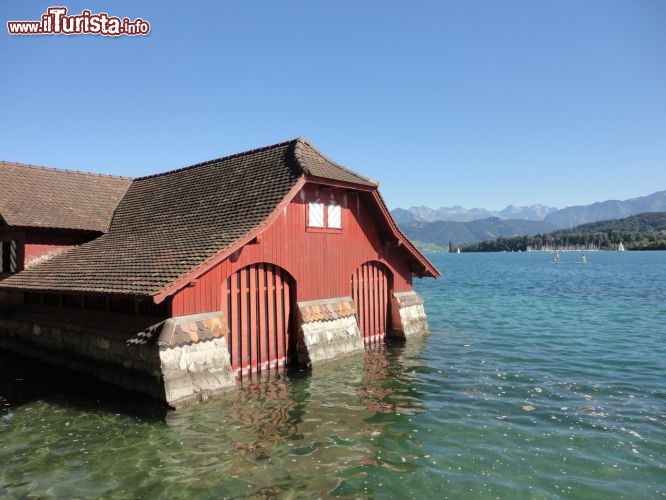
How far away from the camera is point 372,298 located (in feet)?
60.9

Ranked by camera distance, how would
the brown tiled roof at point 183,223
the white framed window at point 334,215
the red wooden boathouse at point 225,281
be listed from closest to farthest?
1. the red wooden boathouse at point 225,281
2. the brown tiled roof at point 183,223
3. the white framed window at point 334,215

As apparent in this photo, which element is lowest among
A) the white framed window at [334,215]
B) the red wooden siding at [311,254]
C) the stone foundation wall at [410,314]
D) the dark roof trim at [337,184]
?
the stone foundation wall at [410,314]

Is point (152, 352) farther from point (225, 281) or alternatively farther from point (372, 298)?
point (372, 298)

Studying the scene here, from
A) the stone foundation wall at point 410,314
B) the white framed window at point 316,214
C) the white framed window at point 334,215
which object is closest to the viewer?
the white framed window at point 316,214

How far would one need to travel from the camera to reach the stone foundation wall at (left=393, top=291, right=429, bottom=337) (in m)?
19.4

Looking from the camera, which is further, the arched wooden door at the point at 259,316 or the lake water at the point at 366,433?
the arched wooden door at the point at 259,316

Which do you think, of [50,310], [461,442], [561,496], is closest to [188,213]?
[50,310]

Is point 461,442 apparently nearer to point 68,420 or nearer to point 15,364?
point 68,420

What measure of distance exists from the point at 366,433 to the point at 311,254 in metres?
7.05

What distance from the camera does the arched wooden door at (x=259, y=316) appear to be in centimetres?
1311

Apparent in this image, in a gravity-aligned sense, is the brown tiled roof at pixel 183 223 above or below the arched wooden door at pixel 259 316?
above

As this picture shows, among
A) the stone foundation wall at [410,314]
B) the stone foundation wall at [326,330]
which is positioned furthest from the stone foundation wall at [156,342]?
the stone foundation wall at [410,314]

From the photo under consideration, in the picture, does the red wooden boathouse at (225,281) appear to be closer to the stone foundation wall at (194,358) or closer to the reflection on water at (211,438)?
the stone foundation wall at (194,358)

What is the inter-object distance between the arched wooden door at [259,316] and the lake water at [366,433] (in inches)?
32.0
